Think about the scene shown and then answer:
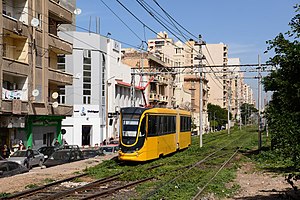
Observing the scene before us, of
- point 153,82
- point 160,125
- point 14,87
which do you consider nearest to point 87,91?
point 14,87

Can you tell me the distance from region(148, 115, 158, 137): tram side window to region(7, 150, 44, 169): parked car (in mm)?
7806

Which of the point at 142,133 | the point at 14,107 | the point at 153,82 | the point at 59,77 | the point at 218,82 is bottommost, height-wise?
the point at 142,133

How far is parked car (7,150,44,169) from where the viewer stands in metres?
28.6

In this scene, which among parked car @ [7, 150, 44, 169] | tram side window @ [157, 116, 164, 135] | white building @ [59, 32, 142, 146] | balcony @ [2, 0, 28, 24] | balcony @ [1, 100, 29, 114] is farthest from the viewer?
white building @ [59, 32, 142, 146]

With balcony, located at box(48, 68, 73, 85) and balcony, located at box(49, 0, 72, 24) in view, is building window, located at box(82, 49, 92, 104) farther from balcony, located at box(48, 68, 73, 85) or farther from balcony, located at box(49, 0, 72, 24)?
balcony, located at box(49, 0, 72, 24)

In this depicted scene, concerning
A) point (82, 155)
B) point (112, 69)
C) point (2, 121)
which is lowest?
point (82, 155)

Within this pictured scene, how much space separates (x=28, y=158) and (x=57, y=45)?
14445mm

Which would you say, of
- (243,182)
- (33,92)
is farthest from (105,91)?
(243,182)

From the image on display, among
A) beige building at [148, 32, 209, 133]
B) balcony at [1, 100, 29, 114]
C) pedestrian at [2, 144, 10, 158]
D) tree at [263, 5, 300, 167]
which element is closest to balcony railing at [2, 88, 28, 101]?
balcony at [1, 100, 29, 114]

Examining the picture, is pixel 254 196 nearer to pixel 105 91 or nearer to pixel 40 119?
pixel 40 119

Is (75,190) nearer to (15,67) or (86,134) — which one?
(15,67)

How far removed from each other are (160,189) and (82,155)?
1708cm

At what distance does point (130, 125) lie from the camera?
2589 centimetres

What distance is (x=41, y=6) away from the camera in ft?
127
